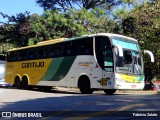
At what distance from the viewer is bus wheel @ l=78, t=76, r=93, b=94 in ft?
66.9

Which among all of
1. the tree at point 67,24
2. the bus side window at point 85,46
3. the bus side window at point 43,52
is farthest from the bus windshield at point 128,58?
the tree at point 67,24

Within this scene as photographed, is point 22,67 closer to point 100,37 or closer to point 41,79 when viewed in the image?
point 41,79

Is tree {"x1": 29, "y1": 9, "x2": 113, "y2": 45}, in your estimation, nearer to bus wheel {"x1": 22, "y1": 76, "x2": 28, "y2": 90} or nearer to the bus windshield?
bus wheel {"x1": 22, "y1": 76, "x2": 28, "y2": 90}

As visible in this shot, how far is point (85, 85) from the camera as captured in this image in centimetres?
2066

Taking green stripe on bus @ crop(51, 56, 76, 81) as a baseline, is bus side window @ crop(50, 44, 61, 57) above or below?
above

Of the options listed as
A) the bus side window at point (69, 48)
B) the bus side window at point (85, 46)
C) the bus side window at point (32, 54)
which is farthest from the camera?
the bus side window at point (32, 54)

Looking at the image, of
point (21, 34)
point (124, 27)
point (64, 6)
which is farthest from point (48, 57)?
point (64, 6)

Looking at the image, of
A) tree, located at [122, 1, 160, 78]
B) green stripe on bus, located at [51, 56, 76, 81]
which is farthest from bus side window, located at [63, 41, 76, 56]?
tree, located at [122, 1, 160, 78]

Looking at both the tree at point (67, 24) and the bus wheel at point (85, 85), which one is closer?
the bus wheel at point (85, 85)

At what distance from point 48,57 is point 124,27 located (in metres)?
9.89

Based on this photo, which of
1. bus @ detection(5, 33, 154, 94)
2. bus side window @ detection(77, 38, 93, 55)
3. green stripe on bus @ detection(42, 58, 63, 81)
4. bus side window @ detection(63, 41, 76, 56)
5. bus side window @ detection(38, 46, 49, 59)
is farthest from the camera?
bus side window @ detection(38, 46, 49, 59)

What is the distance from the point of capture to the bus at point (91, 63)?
1902 cm

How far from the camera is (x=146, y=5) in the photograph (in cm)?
2981

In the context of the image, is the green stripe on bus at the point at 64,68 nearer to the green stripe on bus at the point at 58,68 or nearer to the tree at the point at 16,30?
the green stripe on bus at the point at 58,68
